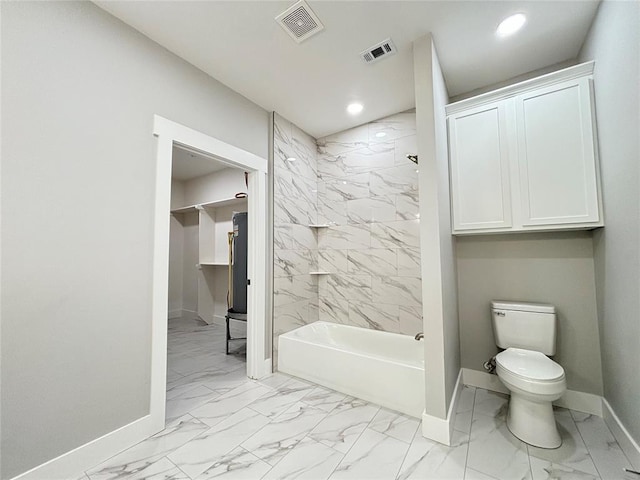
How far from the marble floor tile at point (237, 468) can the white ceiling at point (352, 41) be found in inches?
108

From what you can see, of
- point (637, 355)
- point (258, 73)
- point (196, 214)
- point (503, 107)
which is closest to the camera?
point (637, 355)

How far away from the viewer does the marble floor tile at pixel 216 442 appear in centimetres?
148

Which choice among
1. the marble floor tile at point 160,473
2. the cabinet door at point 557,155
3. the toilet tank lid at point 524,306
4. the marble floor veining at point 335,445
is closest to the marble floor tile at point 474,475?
the marble floor veining at point 335,445

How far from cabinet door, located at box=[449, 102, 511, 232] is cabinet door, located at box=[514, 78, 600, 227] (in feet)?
0.37

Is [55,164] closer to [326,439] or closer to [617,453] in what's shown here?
[326,439]

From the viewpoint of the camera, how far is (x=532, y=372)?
1639 mm

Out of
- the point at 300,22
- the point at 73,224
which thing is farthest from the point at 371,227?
the point at 73,224

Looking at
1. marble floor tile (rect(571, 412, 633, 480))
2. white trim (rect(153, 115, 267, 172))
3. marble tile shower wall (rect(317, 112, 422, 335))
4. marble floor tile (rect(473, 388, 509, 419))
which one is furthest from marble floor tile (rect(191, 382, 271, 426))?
marble floor tile (rect(571, 412, 633, 480))

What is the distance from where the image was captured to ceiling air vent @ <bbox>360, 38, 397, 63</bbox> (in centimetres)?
191

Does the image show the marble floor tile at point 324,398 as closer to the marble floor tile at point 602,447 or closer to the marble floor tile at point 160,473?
the marble floor tile at point 160,473

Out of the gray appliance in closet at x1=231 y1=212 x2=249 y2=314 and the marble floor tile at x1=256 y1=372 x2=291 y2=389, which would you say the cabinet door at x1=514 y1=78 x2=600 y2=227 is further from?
the gray appliance in closet at x1=231 y1=212 x2=249 y2=314

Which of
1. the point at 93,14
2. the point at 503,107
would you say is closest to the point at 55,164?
the point at 93,14

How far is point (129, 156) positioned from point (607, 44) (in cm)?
303

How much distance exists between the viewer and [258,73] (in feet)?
7.28
